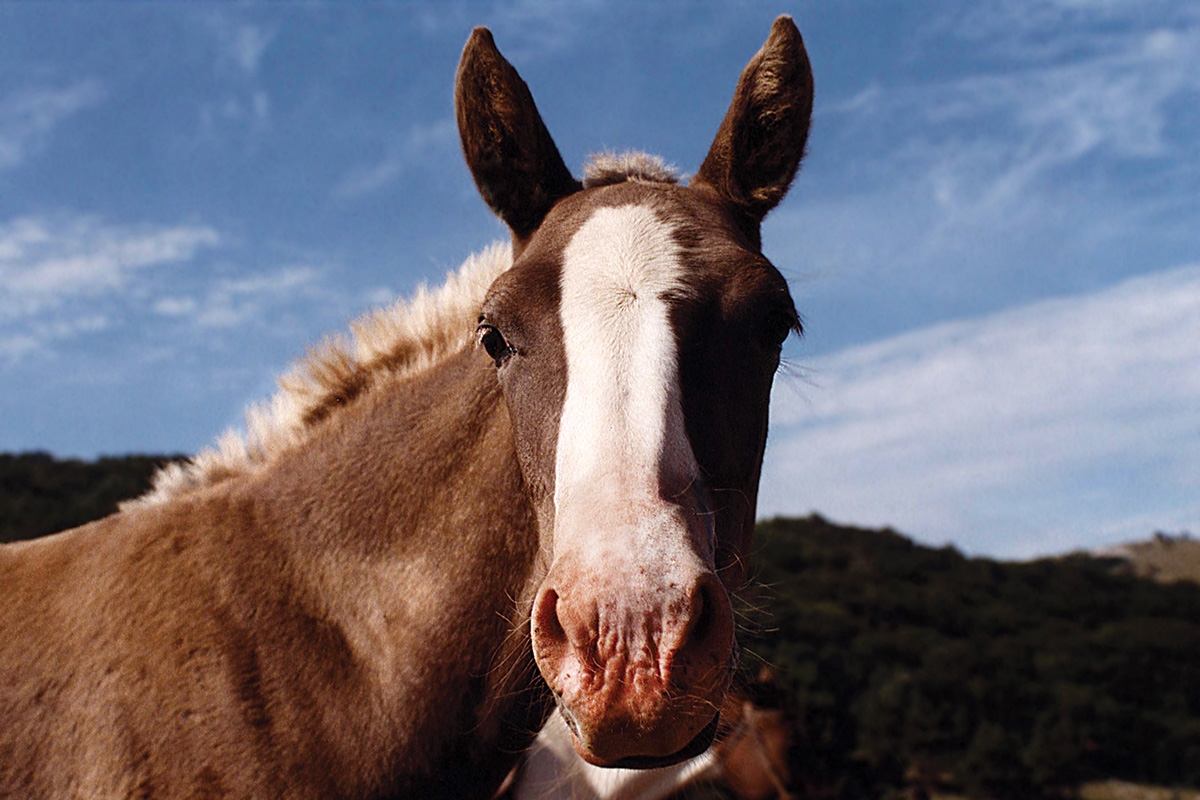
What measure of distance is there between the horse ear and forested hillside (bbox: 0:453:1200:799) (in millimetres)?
11952

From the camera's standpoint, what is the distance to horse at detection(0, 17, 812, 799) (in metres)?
2.60

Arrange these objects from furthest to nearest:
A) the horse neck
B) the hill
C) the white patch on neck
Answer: the hill < the horse neck < the white patch on neck

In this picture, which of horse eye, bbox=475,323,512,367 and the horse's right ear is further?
the horse's right ear

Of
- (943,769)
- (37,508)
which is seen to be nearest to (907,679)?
(943,769)

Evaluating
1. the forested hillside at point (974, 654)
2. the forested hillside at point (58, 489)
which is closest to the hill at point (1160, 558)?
the forested hillside at point (974, 654)

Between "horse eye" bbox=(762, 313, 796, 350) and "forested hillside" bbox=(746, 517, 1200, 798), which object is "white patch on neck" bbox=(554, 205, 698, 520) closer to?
"horse eye" bbox=(762, 313, 796, 350)

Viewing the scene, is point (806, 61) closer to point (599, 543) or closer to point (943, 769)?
point (599, 543)

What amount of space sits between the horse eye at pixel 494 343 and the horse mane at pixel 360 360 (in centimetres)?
48

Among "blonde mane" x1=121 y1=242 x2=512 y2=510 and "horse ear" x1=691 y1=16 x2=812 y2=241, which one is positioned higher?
"horse ear" x1=691 y1=16 x2=812 y2=241

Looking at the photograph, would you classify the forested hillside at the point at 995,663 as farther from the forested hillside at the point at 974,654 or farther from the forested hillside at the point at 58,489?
the forested hillside at the point at 58,489

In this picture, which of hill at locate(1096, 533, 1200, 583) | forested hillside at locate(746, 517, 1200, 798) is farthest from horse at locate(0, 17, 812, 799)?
hill at locate(1096, 533, 1200, 583)

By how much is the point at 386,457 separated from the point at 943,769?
22.1 metres

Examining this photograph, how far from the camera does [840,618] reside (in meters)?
24.9

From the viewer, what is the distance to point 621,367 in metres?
2.55
